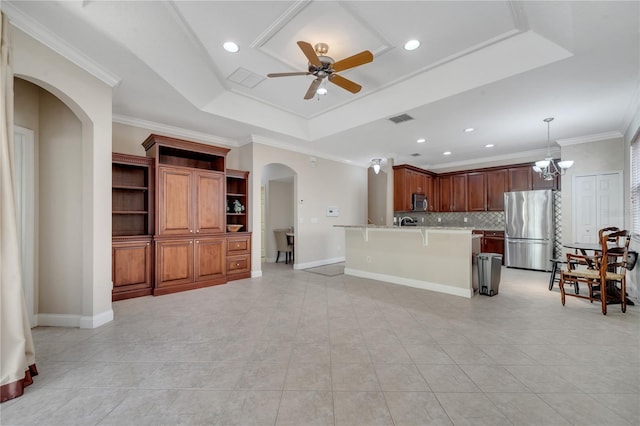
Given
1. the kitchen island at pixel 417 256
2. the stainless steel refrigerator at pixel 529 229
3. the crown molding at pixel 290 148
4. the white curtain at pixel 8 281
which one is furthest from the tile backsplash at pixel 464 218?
the white curtain at pixel 8 281

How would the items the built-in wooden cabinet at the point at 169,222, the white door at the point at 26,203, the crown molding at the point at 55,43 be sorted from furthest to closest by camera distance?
the built-in wooden cabinet at the point at 169,222 < the white door at the point at 26,203 < the crown molding at the point at 55,43

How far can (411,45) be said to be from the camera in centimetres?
316

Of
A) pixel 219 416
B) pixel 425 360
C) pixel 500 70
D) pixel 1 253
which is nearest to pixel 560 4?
pixel 500 70

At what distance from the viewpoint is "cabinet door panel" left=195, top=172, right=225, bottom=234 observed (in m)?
4.78

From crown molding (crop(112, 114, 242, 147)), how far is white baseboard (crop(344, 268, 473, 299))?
3.77 meters

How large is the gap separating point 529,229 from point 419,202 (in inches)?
100

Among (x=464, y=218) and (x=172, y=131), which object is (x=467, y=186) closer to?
(x=464, y=218)

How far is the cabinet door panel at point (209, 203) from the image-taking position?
478 centimetres

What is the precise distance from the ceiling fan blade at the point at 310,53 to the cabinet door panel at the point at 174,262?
3.43 meters

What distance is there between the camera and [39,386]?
1932mm

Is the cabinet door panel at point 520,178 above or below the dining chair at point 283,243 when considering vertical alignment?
above

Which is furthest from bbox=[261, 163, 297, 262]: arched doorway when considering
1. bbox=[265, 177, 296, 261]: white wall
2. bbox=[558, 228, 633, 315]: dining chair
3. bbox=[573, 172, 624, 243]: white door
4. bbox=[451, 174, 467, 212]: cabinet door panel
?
bbox=[573, 172, 624, 243]: white door

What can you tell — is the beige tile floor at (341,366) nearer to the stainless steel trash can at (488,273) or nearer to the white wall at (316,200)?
the stainless steel trash can at (488,273)

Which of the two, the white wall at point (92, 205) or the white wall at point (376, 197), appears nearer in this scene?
the white wall at point (92, 205)
